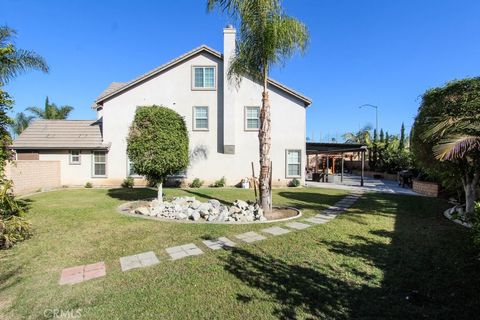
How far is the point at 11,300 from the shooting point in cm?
369

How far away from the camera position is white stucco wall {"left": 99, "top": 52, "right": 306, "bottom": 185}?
16.9 m

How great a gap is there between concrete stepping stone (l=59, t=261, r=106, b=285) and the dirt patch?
4956mm

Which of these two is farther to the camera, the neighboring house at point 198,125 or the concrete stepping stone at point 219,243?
the neighboring house at point 198,125

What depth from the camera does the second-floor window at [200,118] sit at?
56.1 feet

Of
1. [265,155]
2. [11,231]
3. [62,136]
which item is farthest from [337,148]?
[11,231]

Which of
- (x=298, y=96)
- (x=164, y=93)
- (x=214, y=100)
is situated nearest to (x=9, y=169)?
(x=164, y=93)

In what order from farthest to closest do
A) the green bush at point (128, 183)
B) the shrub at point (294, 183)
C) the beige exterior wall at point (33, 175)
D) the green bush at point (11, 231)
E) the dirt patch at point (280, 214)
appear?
1. the shrub at point (294, 183)
2. the green bush at point (128, 183)
3. the beige exterior wall at point (33, 175)
4. the dirt patch at point (280, 214)
5. the green bush at point (11, 231)

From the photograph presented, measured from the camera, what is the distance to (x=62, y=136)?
1730 cm

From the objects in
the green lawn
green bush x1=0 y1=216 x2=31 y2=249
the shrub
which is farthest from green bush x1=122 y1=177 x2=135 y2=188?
green bush x1=0 y1=216 x2=31 y2=249

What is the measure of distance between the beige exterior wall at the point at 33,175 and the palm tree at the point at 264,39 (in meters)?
10.8

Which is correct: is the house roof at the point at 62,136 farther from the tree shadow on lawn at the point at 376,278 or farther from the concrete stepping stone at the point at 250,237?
the tree shadow on lawn at the point at 376,278

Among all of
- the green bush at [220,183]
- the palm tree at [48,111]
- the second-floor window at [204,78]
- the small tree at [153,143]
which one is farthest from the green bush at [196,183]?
the palm tree at [48,111]

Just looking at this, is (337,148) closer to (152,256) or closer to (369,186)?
(369,186)

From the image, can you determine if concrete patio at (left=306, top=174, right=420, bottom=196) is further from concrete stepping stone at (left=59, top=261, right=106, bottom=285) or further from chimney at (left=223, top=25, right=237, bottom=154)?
concrete stepping stone at (left=59, top=261, right=106, bottom=285)
